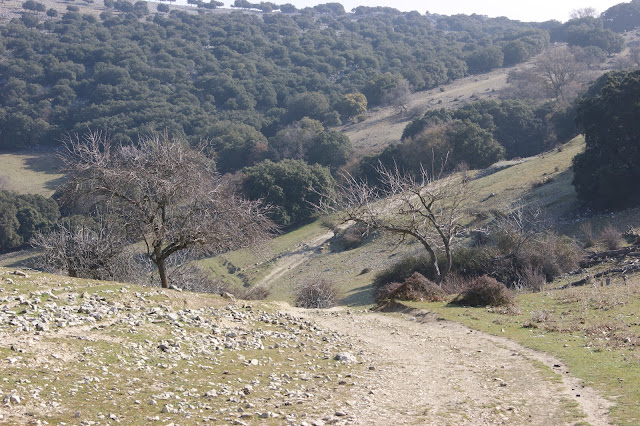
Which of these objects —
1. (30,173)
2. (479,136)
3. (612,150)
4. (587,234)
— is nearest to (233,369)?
(587,234)

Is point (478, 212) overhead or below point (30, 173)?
below

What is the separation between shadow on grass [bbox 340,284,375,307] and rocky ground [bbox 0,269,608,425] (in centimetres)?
1642

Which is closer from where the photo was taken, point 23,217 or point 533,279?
point 533,279

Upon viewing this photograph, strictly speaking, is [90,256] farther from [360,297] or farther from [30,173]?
[30,173]

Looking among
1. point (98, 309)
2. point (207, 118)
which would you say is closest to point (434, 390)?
point (98, 309)

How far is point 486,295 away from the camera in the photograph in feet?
58.4

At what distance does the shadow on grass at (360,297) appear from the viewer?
3159 cm

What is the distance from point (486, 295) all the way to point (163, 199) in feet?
34.0

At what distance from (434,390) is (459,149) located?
2365 inches

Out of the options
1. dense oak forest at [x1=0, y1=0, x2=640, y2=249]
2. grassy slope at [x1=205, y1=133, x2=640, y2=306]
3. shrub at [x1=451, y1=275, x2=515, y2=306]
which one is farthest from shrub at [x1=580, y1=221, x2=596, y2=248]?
dense oak forest at [x1=0, y1=0, x2=640, y2=249]

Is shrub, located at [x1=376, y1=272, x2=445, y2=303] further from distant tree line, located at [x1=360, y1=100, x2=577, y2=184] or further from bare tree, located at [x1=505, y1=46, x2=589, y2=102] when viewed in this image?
bare tree, located at [x1=505, y1=46, x2=589, y2=102]

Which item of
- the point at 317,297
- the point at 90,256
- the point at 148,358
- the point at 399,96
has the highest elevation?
the point at 399,96

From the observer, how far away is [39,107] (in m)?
111

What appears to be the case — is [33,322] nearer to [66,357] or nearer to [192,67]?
[66,357]
